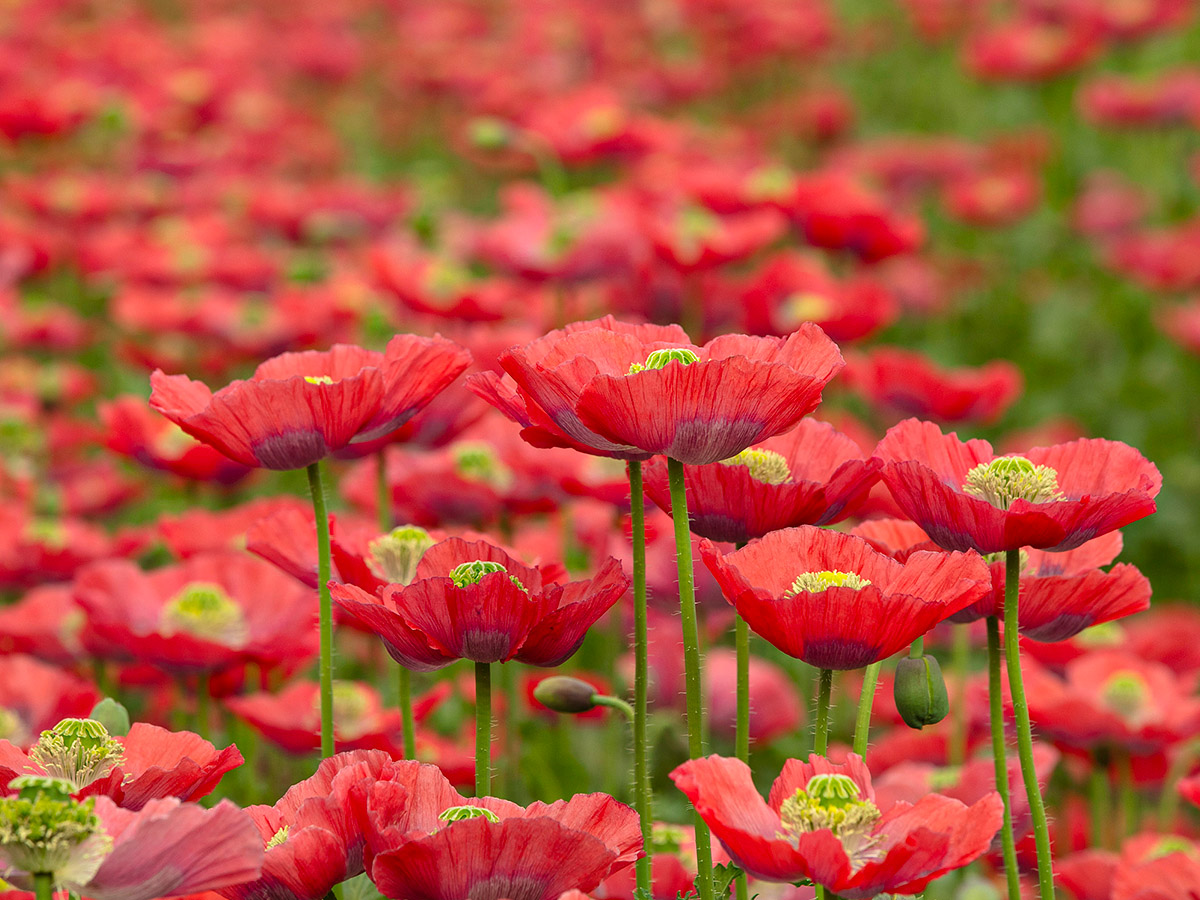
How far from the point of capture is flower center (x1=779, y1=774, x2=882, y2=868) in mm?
1190

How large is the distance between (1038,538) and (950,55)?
344 inches

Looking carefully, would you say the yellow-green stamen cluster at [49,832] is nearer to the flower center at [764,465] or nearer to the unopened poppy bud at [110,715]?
the unopened poppy bud at [110,715]

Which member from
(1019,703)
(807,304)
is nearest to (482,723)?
(1019,703)

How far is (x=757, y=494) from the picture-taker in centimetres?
147

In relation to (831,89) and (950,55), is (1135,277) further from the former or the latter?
(950,55)

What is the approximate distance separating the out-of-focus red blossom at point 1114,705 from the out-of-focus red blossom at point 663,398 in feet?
3.42

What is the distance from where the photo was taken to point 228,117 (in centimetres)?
611

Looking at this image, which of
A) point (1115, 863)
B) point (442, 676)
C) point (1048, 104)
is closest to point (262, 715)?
point (442, 676)

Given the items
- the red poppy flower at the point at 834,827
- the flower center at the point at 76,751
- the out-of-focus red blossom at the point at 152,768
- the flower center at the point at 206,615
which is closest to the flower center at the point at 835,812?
the red poppy flower at the point at 834,827

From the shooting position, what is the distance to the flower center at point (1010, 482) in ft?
4.74

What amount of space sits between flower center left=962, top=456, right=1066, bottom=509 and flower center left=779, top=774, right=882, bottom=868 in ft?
1.27

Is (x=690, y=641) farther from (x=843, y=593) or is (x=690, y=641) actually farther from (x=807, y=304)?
(x=807, y=304)

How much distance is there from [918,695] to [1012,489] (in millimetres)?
242

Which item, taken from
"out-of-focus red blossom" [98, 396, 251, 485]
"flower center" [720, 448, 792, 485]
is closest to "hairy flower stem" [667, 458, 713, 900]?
"flower center" [720, 448, 792, 485]
